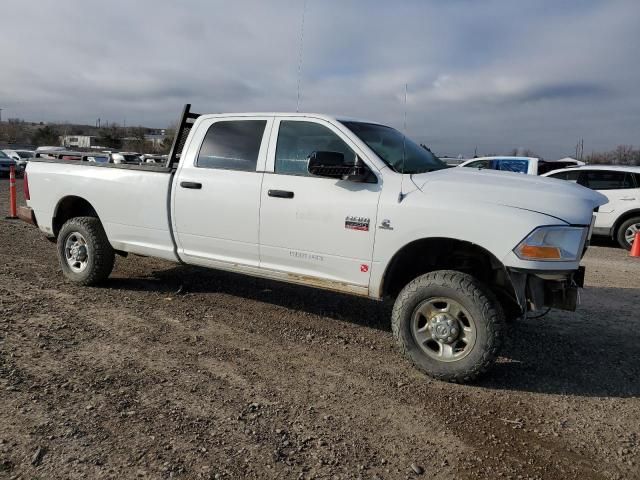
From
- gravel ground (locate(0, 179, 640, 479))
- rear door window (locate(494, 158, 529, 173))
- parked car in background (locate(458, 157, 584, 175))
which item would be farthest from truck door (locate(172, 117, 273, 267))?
rear door window (locate(494, 158, 529, 173))

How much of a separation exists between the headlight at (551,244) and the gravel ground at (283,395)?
1.03m

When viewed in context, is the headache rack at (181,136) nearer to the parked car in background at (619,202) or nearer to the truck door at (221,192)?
the truck door at (221,192)

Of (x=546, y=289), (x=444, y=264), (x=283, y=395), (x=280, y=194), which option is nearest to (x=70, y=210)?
(x=280, y=194)

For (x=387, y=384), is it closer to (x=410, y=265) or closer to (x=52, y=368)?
(x=410, y=265)

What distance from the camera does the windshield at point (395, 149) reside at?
457 cm

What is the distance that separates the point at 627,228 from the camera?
11.0 metres

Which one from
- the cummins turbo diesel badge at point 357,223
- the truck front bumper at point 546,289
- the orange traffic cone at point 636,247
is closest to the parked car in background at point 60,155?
the cummins turbo diesel badge at point 357,223

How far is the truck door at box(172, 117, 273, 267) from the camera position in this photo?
193 inches

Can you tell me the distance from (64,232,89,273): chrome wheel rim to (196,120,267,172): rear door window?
192cm

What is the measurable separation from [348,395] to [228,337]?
1471 mm

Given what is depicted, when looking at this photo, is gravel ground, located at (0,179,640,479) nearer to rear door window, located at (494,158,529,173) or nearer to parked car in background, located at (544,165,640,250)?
parked car in background, located at (544,165,640,250)

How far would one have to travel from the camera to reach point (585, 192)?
3.99 meters

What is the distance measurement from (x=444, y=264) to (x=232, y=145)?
2.27 meters

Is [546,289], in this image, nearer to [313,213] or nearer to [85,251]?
[313,213]
